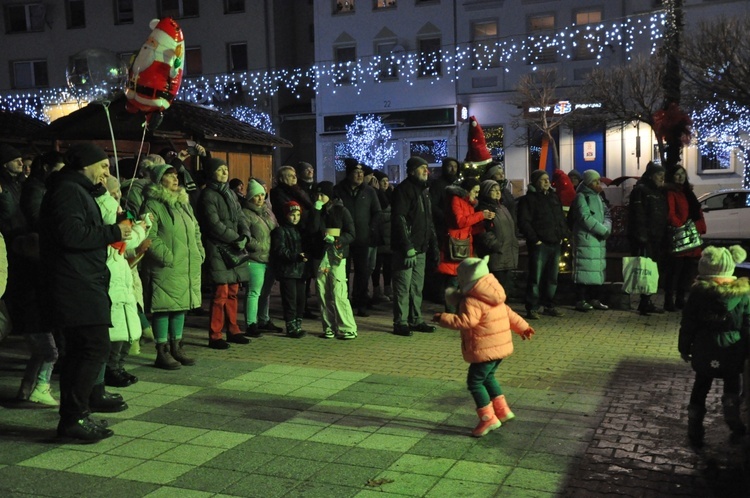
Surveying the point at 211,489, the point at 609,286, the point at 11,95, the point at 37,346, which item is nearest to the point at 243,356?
the point at 37,346

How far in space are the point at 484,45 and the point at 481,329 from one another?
31.0 metres

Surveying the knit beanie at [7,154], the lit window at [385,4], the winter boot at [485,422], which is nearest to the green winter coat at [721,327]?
the winter boot at [485,422]

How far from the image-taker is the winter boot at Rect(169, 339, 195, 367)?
322 inches

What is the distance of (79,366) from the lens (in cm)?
554

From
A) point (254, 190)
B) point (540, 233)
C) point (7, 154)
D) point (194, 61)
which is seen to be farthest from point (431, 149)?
point (7, 154)

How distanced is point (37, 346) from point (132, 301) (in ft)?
2.59

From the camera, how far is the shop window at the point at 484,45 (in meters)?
35.0

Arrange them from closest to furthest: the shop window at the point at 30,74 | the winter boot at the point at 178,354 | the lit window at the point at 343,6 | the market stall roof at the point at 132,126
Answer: the winter boot at the point at 178,354 < the market stall roof at the point at 132,126 < the lit window at the point at 343,6 < the shop window at the point at 30,74

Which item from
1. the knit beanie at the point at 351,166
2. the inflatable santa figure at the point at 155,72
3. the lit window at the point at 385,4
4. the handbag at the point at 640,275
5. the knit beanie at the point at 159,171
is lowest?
the handbag at the point at 640,275

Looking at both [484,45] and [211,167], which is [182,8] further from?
[211,167]

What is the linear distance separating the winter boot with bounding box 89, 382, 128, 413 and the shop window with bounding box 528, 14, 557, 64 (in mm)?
29972

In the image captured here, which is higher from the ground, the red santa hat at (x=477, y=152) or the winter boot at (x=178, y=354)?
the red santa hat at (x=477, y=152)

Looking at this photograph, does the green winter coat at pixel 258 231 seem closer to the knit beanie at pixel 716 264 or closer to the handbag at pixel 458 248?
the handbag at pixel 458 248

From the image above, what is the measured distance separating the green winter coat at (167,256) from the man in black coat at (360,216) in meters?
3.75
